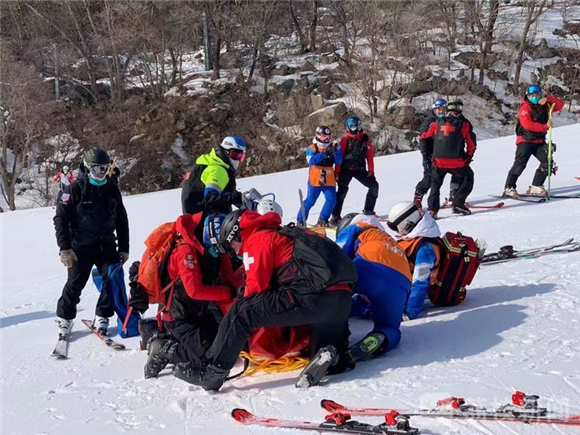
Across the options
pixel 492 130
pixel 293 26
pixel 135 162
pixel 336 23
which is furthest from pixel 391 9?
pixel 135 162

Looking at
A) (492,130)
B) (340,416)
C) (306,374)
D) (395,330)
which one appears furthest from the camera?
(492,130)

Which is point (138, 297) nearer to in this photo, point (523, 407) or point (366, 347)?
point (366, 347)

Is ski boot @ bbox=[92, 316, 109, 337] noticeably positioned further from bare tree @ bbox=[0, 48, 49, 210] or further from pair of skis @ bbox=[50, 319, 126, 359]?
bare tree @ bbox=[0, 48, 49, 210]

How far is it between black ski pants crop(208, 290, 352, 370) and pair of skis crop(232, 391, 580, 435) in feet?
1.67

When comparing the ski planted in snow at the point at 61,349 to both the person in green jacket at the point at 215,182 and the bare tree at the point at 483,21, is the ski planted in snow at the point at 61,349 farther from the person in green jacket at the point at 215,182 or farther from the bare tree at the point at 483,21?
the bare tree at the point at 483,21

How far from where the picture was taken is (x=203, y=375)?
3.96 metres

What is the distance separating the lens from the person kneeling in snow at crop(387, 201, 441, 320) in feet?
16.2

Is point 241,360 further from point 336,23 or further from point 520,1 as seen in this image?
point 520,1

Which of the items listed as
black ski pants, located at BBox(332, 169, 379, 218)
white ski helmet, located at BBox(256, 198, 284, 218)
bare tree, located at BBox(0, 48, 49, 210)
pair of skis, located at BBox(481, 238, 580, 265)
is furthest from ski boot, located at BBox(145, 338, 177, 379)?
bare tree, located at BBox(0, 48, 49, 210)

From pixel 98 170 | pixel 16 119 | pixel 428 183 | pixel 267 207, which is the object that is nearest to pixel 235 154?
pixel 267 207

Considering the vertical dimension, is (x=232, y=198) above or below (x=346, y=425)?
above

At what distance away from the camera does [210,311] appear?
4516mm

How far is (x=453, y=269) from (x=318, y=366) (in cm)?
170

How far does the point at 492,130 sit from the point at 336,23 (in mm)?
10051
